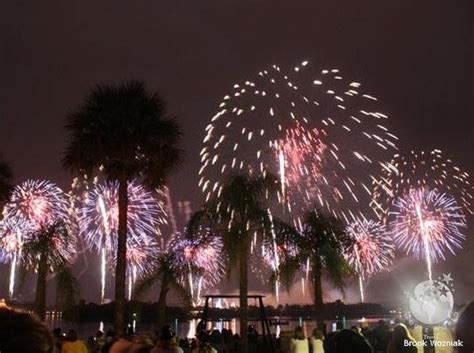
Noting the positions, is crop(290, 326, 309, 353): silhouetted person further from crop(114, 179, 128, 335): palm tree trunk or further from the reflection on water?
crop(114, 179, 128, 335): palm tree trunk

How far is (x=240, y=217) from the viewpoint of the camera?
84.6 feet

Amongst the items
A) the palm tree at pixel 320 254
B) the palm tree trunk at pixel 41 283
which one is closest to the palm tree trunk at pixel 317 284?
the palm tree at pixel 320 254

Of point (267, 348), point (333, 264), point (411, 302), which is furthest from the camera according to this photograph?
point (333, 264)

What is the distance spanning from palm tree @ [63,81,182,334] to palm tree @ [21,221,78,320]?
418cm

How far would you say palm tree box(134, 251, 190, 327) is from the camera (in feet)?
118

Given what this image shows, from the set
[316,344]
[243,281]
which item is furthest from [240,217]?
[316,344]

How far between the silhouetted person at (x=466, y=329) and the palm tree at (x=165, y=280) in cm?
3432

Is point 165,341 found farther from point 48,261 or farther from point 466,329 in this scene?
point 48,261

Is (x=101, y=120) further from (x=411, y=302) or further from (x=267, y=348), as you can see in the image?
(x=411, y=302)

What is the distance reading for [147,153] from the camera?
1013 inches

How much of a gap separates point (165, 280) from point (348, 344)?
108 ft

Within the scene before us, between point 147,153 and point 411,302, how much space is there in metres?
16.5

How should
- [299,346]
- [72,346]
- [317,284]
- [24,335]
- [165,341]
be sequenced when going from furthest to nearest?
1. [317,284]
2. [299,346]
3. [72,346]
4. [165,341]
5. [24,335]

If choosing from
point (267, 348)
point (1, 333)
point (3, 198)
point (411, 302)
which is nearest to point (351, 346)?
point (1, 333)
